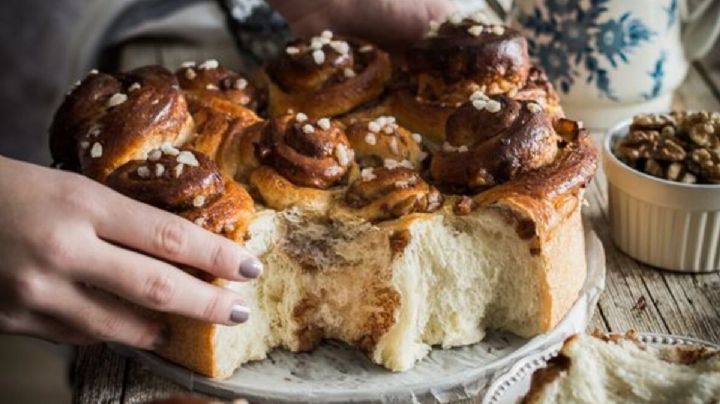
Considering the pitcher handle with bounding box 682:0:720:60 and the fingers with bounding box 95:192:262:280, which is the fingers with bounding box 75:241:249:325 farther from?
the pitcher handle with bounding box 682:0:720:60

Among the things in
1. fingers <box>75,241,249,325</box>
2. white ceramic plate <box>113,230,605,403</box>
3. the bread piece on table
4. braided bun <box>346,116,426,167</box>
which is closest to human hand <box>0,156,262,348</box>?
fingers <box>75,241,249,325</box>

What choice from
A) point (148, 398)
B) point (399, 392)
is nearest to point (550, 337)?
point (399, 392)

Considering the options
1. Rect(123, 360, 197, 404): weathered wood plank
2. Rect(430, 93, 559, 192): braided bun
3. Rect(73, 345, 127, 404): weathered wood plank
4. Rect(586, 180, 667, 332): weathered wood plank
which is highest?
Rect(430, 93, 559, 192): braided bun

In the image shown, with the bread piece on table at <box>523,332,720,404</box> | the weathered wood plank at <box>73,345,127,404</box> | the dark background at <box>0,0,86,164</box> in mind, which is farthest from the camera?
the dark background at <box>0,0,86,164</box>

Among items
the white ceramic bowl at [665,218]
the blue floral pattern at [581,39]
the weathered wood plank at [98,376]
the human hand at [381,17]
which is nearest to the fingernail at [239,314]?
the weathered wood plank at [98,376]

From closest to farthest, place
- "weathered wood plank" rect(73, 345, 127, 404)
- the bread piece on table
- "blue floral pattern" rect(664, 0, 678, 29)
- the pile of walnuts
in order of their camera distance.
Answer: the bread piece on table
"weathered wood plank" rect(73, 345, 127, 404)
the pile of walnuts
"blue floral pattern" rect(664, 0, 678, 29)
